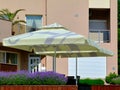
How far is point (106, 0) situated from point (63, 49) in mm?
17935

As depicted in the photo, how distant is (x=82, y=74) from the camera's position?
3522cm

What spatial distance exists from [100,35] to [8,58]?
9.19 m

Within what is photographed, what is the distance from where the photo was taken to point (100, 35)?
3675 cm

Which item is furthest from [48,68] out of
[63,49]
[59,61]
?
[63,49]

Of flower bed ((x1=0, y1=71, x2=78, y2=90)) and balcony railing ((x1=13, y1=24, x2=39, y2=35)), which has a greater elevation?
balcony railing ((x1=13, y1=24, x2=39, y2=35))

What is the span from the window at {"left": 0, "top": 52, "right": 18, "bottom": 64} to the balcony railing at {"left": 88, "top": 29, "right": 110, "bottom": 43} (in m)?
7.31

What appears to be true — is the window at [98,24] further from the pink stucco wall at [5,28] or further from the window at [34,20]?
the pink stucco wall at [5,28]

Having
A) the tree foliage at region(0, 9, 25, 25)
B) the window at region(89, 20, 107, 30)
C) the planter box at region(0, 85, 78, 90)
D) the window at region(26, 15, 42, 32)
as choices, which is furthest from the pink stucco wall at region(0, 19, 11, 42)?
the planter box at region(0, 85, 78, 90)

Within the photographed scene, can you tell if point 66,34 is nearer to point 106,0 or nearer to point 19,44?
point 19,44

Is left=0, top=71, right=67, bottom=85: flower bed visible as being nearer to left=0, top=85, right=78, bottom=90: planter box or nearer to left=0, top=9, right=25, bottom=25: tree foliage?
left=0, top=85, right=78, bottom=90: planter box

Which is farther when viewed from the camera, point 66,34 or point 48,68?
point 48,68

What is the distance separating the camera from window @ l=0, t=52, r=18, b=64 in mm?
30112

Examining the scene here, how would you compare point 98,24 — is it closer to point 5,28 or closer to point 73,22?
point 73,22

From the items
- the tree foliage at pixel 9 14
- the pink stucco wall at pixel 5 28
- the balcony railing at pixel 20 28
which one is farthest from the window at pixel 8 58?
the tree foliage at pixel 9 14
